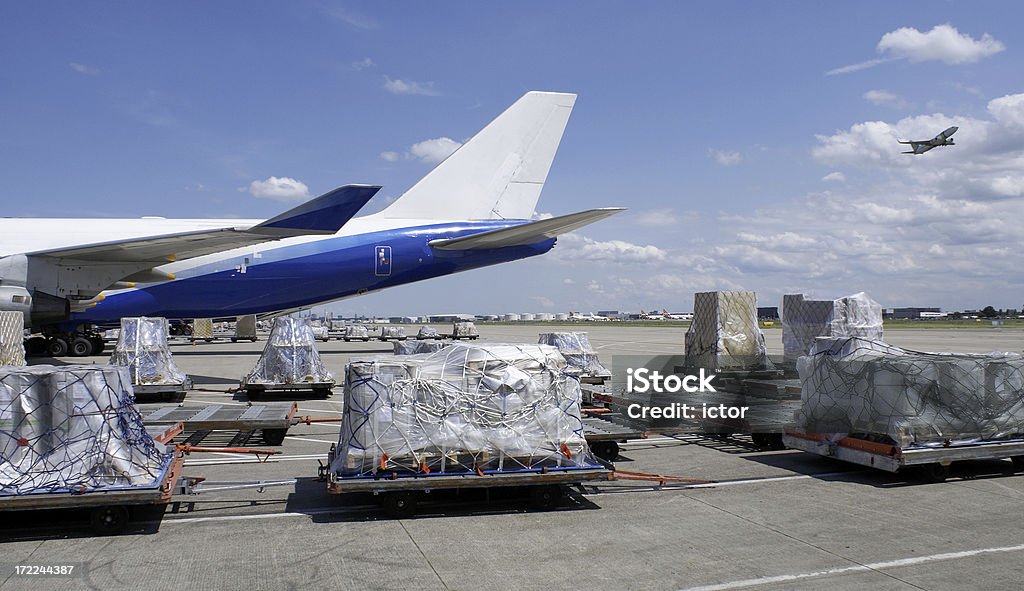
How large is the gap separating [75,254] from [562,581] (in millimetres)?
20629

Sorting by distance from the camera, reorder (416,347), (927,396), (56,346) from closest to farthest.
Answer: (927,396) < (416,347) < (56,346)

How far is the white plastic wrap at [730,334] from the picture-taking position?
1441 cm

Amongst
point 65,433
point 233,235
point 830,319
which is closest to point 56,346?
point 233,235

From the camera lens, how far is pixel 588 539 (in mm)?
6586

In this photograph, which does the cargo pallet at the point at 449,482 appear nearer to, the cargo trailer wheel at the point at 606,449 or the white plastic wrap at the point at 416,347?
the cargo trailer wheel at the point at 606,449

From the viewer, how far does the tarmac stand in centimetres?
555

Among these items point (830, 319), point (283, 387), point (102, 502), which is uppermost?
point (830, 319)

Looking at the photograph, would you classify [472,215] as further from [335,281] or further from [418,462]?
[418,462]

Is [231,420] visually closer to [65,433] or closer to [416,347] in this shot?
[65,433]

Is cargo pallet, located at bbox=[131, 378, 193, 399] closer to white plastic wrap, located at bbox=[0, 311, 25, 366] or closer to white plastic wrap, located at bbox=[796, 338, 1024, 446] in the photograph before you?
white plastic wrap, located at bbox=[0, 311, 25, 366]

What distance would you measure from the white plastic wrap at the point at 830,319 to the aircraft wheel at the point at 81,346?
987 inches

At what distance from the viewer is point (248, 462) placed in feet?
32.9

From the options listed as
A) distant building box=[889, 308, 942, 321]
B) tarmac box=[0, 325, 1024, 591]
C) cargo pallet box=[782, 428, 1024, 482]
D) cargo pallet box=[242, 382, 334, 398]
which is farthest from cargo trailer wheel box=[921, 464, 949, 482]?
distant building box=[889, 308, 942, 321]

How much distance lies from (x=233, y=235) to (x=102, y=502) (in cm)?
1371
